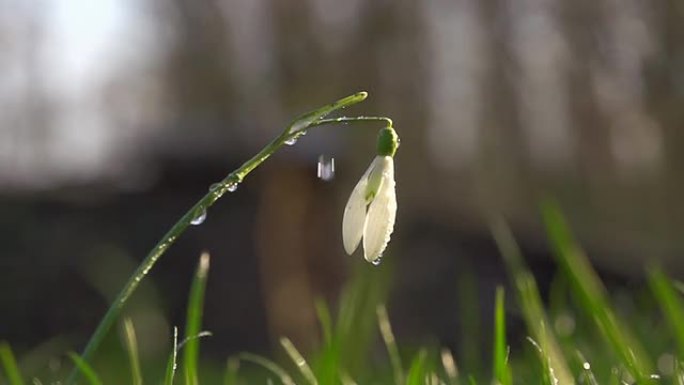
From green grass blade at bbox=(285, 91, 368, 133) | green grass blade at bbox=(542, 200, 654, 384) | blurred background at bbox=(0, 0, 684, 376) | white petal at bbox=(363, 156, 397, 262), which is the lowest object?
blurred background at bbox=(0, 0, 684, 376)

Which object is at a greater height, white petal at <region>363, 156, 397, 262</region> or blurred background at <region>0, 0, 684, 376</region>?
white petal at <region>363, 156, 397, 262</region>

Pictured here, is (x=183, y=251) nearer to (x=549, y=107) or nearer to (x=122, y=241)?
(x=122, y=241)

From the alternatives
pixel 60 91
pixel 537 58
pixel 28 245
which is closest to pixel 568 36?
pixel 537 58

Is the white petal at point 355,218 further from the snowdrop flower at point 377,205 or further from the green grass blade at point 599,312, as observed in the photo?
the green grass blade at point 599,312

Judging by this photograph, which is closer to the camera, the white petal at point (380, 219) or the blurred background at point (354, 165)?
the white petal at point (380, 219)

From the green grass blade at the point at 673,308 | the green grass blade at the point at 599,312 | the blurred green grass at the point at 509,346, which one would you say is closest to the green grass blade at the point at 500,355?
the blurred green grass at the point at 509,346

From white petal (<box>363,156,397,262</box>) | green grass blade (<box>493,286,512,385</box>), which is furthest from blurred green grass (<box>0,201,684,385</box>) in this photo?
white petal (<box>363,156,397,262</box>)

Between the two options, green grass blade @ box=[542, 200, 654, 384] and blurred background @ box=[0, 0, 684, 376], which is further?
blurred background @ box=[0, 0, 684, 376]

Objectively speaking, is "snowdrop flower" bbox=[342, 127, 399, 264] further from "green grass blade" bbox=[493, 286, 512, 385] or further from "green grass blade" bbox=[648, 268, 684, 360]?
"green grass blade" bbox=[648, 268, 684, 360]
